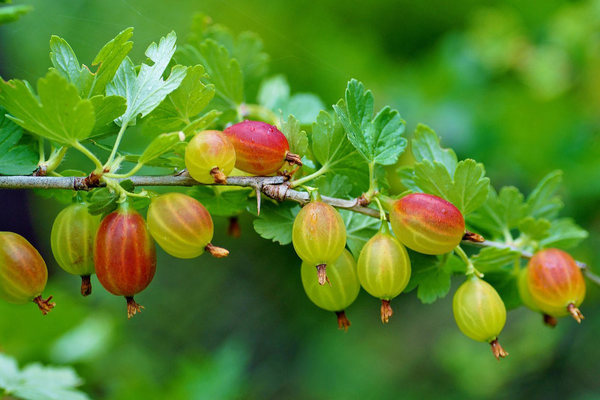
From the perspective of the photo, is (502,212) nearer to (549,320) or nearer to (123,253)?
(549,320)

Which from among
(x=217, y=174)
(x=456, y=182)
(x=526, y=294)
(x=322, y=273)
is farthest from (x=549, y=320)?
(x=217, y=174)

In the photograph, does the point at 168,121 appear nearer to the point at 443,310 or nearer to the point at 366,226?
the point at 366,226

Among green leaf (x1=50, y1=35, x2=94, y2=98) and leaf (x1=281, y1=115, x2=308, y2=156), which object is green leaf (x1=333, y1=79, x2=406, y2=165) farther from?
green leaf (x1=50, y1=35, x2=94, y2=98)

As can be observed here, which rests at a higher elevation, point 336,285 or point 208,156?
point 208,156

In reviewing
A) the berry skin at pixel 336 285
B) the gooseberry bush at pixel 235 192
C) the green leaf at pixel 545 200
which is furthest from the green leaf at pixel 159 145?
the green leaf at pixel 545 200

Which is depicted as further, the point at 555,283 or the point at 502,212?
the point at 502,212

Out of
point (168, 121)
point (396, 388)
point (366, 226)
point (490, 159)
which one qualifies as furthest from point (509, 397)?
point (168, 121)

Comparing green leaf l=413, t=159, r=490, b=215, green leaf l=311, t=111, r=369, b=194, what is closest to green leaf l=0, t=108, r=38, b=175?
green leaf l=311, t=111, r=369, b=194
